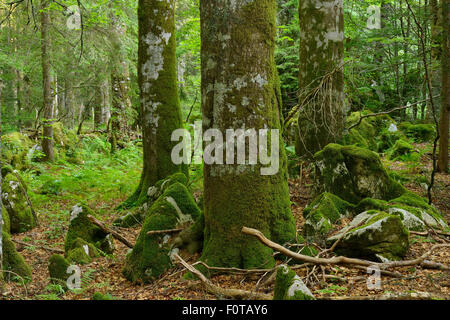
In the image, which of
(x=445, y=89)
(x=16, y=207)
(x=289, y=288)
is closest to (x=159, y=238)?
(x=289, y=288)

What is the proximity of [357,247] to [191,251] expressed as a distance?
228 cm

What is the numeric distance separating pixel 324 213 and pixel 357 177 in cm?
131

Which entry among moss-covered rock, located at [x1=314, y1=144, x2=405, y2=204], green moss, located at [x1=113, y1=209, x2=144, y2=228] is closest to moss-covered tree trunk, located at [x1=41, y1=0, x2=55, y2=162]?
green moss, located at [x1=113, y1=209, x2=144, y2=228]

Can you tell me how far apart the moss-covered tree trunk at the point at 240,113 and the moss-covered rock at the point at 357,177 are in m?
2.67

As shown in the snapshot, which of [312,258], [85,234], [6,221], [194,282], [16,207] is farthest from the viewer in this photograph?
[16,207]

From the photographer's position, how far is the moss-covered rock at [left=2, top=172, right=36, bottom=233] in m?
8.48

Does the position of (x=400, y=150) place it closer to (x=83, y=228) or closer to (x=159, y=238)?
(x=159, y=238)

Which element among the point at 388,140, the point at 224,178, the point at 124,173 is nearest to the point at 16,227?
the point at 124,173

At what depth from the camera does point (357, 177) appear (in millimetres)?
6867

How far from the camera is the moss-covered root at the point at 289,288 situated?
130 inches

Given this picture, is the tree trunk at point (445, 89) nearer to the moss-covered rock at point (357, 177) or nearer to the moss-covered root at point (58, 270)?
the moss-covered rock at point (357, 177)

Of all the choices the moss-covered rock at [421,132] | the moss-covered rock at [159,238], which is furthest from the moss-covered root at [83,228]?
the moss-covered rock at [421,132]

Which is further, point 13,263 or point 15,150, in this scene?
point 15,150

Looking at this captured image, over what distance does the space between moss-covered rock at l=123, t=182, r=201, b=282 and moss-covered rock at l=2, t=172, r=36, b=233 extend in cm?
450
